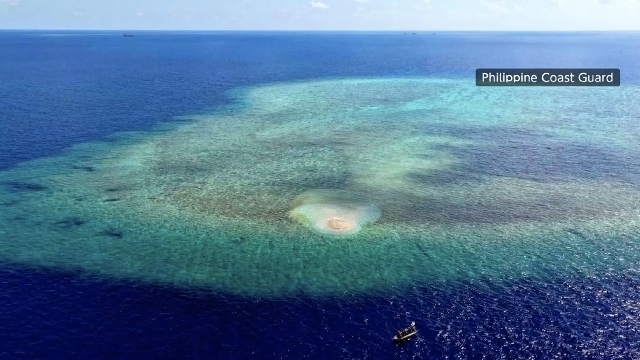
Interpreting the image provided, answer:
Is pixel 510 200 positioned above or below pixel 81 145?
below

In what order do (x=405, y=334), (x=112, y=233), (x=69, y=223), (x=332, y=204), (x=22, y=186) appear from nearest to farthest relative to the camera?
1. (x=405, y=334)
2. (x=112, y=233)
3. (x=69, y=223)
4. (x=332, y=204)
5. (x=22, y=186)

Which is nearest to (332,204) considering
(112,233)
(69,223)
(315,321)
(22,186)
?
(315,321)

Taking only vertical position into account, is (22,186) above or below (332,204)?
Result: above

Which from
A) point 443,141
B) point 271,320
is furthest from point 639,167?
point 271,320

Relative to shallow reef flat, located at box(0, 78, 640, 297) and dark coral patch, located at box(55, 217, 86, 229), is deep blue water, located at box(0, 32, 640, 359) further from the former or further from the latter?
dark coral patch, located at box(55, 217, 86, 229)

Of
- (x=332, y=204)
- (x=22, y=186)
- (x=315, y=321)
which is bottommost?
(x=315, y=321)

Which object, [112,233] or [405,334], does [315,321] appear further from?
[112,233]

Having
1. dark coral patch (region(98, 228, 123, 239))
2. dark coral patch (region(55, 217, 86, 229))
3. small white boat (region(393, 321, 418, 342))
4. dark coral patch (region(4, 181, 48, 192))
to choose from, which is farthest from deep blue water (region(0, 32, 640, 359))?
dark coral patch (region(4, 181, 48, 192))

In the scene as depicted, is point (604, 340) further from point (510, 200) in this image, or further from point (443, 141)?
point (443, 141)
